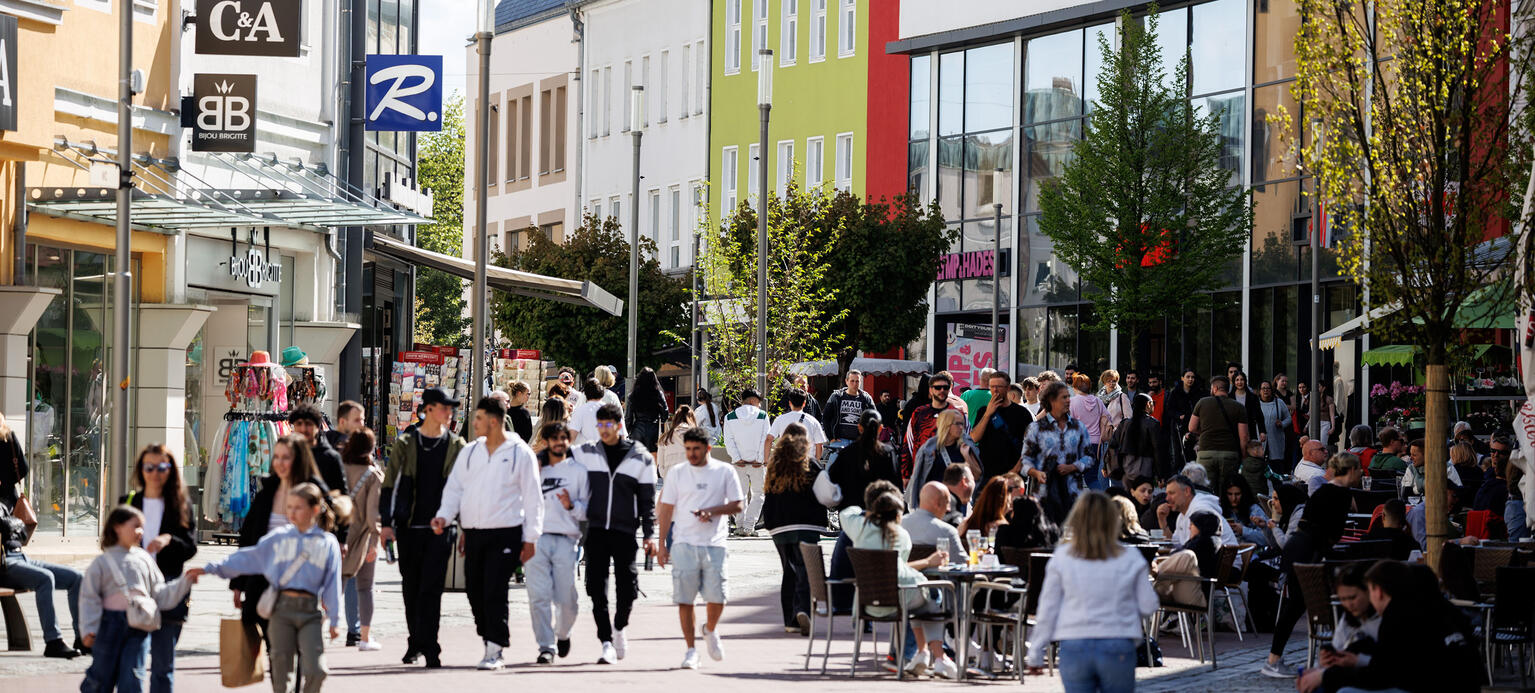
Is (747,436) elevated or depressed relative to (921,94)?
depressed

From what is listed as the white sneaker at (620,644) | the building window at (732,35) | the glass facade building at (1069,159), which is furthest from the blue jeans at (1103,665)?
the building window at (732,35)

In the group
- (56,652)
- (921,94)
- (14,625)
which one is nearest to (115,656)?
(56,652)

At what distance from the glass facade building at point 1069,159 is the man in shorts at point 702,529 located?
20840 millimetres

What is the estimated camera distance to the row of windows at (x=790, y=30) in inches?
2190

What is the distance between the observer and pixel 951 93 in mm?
50031

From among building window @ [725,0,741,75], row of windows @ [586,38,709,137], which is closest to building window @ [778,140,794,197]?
building window @ [725,0,741,75]

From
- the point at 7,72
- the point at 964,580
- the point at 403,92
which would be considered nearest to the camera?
the point at 964,580

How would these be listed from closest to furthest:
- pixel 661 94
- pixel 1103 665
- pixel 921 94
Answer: pixel 1103 665 < pixel 921 94 < pixel 661 94

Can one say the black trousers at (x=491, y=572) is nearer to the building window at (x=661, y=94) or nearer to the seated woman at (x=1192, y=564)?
the seated woman at (x=1192, y=564)

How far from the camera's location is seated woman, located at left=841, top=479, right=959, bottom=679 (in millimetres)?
14281

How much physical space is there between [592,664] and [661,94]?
1947 inches

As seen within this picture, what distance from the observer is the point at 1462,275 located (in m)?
13.6

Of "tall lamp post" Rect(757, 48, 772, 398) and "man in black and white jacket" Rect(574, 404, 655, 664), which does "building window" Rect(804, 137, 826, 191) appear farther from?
"man in black and white jacket" Rect(574, 404, 655, 664)

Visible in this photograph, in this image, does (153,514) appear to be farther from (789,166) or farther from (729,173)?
(729,173)
